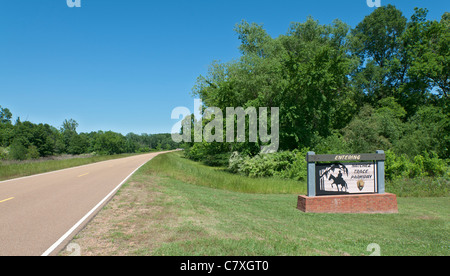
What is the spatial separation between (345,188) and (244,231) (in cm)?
564

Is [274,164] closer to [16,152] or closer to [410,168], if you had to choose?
[410,168]

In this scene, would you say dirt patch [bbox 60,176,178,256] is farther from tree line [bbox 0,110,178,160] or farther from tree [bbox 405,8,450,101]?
tree line [bbox 0,110,178,160]

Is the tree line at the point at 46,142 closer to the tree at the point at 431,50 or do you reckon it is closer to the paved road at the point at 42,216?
the paved road at the point at 42,216

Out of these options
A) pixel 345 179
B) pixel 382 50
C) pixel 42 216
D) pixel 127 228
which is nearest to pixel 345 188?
pixel 345 179

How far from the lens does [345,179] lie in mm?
10312

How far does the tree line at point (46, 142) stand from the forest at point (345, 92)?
1640 inches

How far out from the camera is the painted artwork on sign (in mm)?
10117

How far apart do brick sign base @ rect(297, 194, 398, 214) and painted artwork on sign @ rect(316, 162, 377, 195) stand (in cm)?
30

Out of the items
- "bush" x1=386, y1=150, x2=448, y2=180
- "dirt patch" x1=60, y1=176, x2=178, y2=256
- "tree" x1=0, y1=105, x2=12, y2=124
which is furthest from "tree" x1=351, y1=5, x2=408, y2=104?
"tree" x1=0, y1=105, x2=12, y2=124

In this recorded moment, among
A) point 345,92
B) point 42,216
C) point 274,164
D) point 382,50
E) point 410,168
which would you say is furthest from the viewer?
point 382,50

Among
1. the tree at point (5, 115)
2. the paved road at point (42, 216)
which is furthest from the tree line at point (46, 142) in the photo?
the paved road at point (42, 216)

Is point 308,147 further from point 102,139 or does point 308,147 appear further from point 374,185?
point 102,139

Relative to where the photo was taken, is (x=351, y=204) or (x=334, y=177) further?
(x=334, y=177)

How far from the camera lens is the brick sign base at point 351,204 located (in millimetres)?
9656
